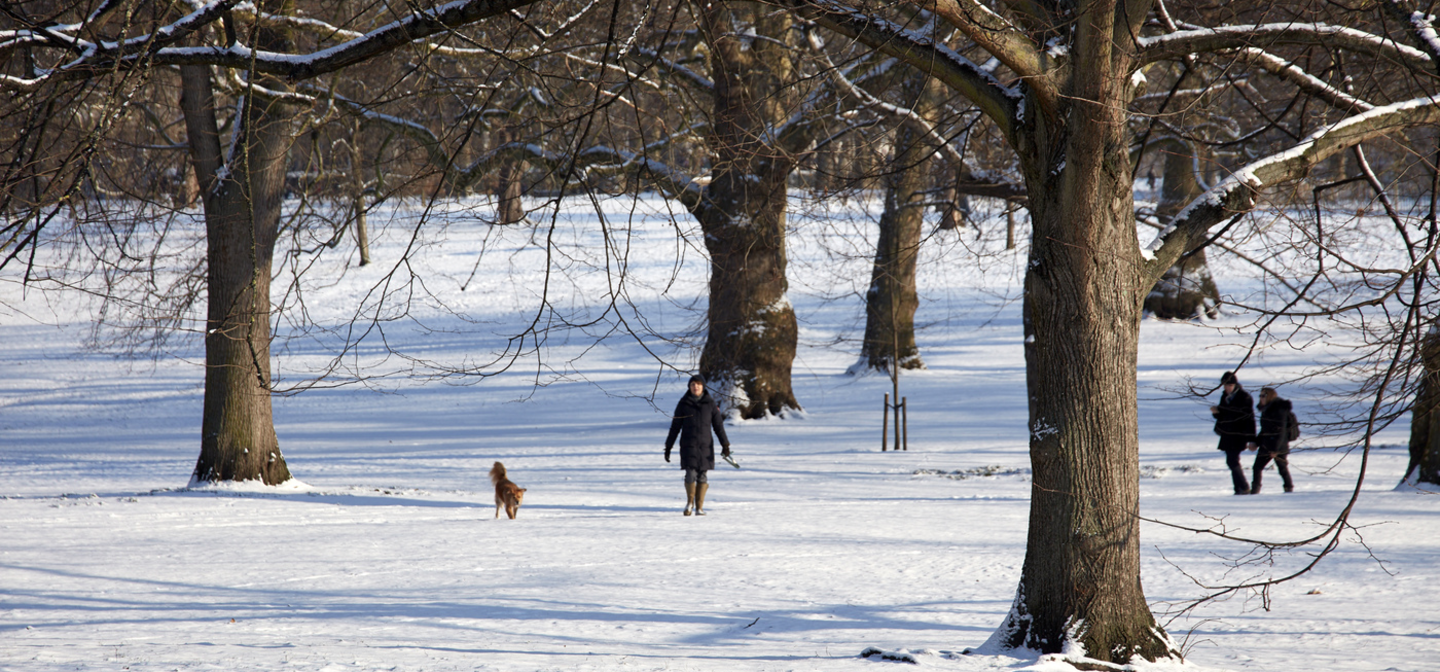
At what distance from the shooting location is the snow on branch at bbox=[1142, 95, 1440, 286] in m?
5.19

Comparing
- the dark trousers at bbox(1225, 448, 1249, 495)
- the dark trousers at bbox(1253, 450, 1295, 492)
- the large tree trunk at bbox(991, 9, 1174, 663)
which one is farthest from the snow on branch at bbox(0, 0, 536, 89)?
the dark trousers at bbox(1253, 450, 1295, 492)

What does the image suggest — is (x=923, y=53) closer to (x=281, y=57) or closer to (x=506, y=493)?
(x=281, y=57)

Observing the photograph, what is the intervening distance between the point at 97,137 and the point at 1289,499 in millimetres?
11777

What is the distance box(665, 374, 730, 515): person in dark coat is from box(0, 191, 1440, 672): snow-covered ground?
350 mm

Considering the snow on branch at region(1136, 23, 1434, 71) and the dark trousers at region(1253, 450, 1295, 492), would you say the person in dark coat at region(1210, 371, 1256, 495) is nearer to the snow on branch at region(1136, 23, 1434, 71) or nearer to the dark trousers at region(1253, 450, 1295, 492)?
the dark trousers at region(1253, 450, 1295, 492)

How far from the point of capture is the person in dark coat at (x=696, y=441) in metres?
11.7

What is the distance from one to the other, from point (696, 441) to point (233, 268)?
19.4 feet

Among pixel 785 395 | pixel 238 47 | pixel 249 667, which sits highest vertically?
pixel 238 47

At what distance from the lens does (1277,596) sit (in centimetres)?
775

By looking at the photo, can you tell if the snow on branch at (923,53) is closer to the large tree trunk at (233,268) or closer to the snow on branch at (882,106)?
the snow on branch at (882,106)

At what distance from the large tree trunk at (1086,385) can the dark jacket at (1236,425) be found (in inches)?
285

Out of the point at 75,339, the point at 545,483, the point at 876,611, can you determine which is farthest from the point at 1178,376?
the point at 75,339

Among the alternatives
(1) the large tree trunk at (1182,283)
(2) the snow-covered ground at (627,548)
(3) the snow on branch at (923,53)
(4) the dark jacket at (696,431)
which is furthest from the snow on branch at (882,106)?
(1) the large tree trunk at (1182,283)

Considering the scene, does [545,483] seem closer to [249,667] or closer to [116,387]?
[249,667]
